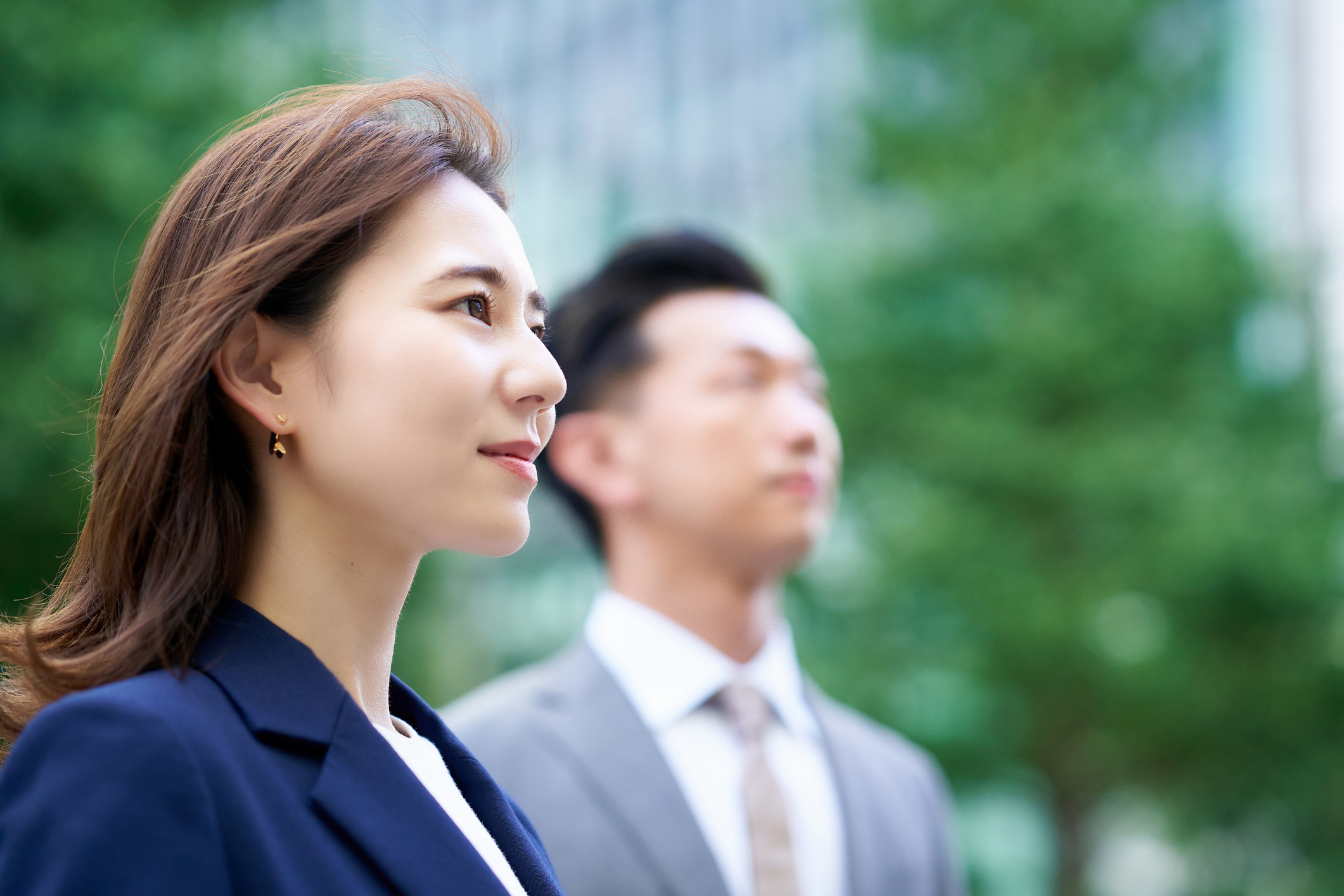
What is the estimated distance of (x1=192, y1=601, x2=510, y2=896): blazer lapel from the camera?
1333mm

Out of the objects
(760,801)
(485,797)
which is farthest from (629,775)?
(485,797)

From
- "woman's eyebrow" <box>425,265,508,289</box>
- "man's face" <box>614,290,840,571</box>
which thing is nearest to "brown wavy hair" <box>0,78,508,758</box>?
"woman's eyebrow" <box>425,265,508,289</box>

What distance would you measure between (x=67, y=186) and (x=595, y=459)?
390 cm

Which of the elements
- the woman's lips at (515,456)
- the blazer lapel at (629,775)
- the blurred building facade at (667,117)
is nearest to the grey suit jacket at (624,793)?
the blazer lapel at (629,775)

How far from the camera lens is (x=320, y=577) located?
152 centimetres

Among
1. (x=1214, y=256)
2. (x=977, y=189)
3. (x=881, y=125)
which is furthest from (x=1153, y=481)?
(x=881, y=125)

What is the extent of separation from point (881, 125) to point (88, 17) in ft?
15.4

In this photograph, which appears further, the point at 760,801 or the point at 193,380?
the point at 760,801

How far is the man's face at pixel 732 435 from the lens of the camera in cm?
304

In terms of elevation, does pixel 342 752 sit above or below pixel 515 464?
below

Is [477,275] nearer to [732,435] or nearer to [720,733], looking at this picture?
[732,435]

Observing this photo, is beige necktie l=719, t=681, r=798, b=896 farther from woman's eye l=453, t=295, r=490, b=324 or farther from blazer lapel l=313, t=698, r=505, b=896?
woman's eye l=453, t=295, r=490, b=324

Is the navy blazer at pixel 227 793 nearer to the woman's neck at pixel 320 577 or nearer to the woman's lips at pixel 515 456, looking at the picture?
the woman's neck at pixel 320 577

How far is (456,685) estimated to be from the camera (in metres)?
10.6
